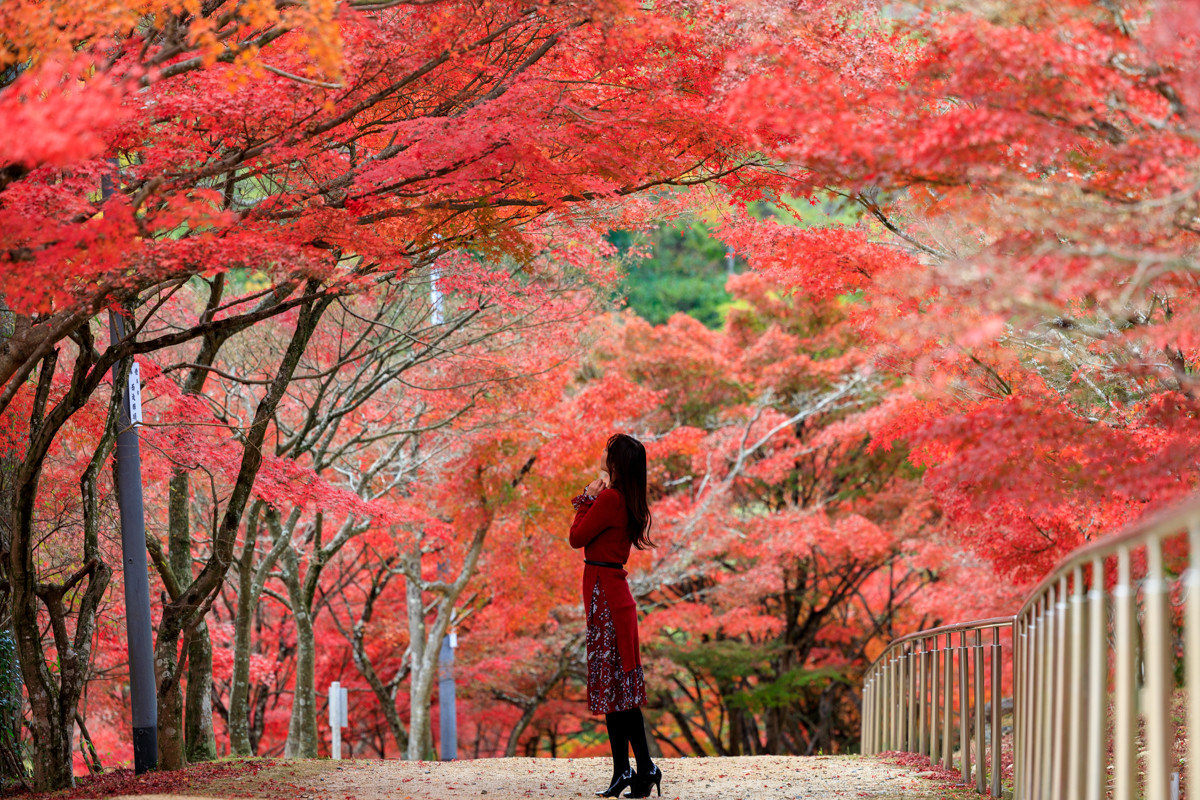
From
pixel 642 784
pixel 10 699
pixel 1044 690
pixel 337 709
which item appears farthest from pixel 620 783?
pixel 337 709

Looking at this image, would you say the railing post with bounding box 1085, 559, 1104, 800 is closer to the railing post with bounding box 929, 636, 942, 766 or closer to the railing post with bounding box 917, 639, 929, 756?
the railing post with bounding box 929, 636, 942, 766

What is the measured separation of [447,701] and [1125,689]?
12731 millimetres

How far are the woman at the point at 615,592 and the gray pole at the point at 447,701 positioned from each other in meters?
9.28

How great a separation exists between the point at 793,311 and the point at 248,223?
13.3 m

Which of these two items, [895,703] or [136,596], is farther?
Result: [895,703]

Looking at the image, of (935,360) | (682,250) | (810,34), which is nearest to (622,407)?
(935,360)

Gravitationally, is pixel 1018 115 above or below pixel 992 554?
above

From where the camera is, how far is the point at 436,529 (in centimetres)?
1220

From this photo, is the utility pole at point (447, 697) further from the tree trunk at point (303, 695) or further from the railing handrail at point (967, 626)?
the railing handrail at point (967, 626)

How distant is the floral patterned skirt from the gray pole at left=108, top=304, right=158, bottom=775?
3.51 meters

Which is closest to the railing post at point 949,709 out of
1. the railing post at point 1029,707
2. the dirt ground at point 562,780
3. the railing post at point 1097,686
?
the dirt ground at point 562,780

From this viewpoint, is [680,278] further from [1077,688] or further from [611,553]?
[1077,688]

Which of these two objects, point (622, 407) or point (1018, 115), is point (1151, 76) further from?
point (622, 407)

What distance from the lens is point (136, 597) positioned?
23.2 feet
